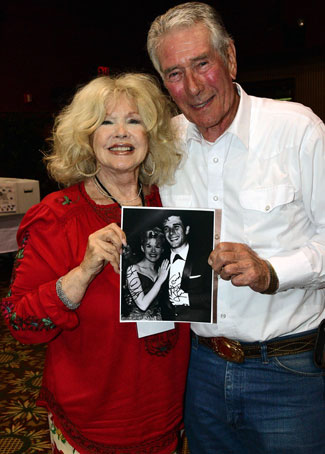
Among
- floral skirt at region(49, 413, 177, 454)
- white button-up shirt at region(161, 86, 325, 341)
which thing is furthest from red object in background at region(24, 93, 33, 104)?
floral skirt at region(49, 413, 177, 454)

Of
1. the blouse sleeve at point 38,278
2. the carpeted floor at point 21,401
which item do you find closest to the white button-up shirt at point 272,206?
the blouse sleeve at point 38,278

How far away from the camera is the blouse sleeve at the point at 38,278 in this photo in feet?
4.35

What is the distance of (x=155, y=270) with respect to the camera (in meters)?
1.27

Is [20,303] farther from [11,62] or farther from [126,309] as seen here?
[11,62]

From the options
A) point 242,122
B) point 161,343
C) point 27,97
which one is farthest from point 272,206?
point 27,97

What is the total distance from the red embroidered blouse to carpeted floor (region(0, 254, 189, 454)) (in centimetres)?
91

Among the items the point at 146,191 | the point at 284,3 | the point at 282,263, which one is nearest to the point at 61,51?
the point at 284,3

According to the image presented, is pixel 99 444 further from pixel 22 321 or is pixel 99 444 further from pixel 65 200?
pixel 65 200

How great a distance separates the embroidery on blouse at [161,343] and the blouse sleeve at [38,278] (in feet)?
0.81

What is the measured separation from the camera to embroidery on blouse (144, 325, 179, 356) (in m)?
1.40

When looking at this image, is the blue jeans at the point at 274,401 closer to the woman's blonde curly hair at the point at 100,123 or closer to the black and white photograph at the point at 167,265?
the black and white photograph at the point at 167,265

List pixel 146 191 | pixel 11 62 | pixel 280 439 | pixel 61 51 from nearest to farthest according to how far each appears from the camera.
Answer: pixel 280 439, pixel 146 191, pixel 11 62, pixel 61 51

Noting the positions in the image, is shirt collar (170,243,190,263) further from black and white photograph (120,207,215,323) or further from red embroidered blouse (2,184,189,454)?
red embroidered blouse (2,184,189,454)

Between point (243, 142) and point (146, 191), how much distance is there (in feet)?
1.34
